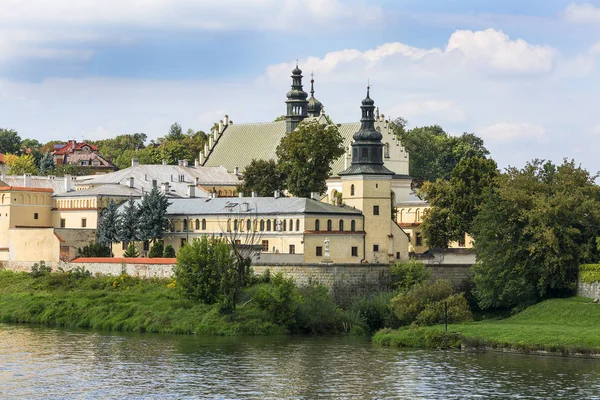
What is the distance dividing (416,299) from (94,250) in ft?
98.8

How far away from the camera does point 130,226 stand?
103688 millimetres

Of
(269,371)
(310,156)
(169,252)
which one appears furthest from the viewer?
(310,156)

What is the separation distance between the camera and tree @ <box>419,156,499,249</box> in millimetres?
99438

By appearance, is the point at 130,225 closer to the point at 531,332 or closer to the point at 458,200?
the point at 458,200

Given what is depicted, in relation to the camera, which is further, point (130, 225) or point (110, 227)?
point (110, 227)

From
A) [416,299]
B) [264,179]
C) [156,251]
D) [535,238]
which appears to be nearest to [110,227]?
[156,251]

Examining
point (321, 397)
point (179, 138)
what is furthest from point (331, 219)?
point (179, 138)

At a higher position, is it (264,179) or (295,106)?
(295,106)

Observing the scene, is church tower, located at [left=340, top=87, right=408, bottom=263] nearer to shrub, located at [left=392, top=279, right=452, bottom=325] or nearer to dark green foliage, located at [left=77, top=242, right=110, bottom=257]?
shrub, located at [left=392, top=279, right=452, bottom=325]

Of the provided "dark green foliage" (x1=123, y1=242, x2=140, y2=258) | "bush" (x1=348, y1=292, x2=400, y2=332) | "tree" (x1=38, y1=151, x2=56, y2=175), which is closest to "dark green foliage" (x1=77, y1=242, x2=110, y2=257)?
"dark green foliage" (x1=123, y1=242, x2=140, y2=258)

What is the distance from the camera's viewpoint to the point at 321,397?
6078 centimetres

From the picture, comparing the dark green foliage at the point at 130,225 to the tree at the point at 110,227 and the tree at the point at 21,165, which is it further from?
the tree at the point at 21,165

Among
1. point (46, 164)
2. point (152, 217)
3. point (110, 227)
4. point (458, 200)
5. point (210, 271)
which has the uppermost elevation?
point (46, 164)

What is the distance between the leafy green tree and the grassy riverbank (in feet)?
32.4
